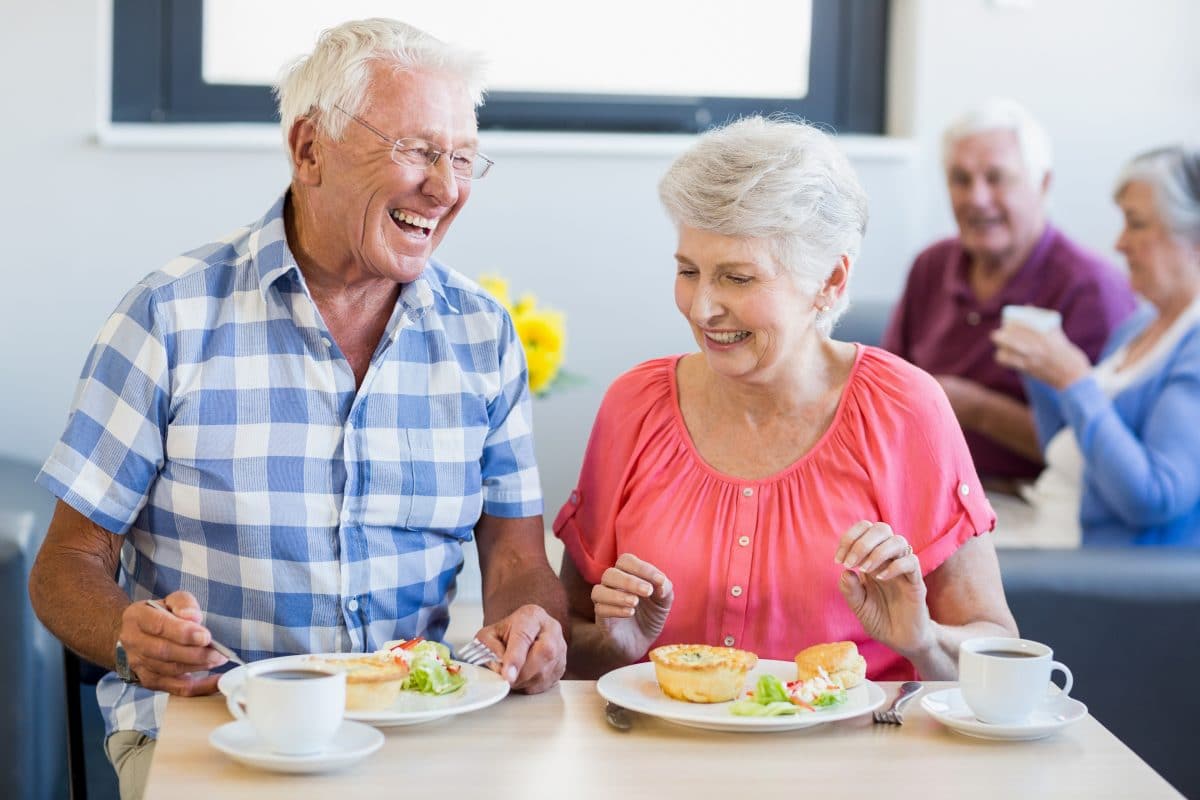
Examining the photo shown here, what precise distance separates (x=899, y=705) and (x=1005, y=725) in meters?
0.11

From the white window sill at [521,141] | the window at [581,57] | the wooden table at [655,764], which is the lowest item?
the wooden table at [655,764]

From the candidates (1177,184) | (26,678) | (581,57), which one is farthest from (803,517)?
(581,57)

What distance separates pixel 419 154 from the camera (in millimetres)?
1688

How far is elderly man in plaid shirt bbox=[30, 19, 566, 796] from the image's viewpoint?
161 cm

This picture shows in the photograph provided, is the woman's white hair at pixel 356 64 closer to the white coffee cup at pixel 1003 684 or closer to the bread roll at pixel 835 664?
the bread roll at pixel 835 664

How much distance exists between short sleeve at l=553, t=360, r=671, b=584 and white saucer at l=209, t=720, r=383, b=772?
57cm

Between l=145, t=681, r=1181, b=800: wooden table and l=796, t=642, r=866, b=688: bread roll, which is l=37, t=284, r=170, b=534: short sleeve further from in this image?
l=796, t=642, r=866, b=688: bread roll

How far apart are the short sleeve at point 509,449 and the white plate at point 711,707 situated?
0.38 metres

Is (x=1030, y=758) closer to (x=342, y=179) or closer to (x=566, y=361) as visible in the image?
(x=342, y=179)

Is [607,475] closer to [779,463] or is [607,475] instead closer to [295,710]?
[779,463]

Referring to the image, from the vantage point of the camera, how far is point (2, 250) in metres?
3.19

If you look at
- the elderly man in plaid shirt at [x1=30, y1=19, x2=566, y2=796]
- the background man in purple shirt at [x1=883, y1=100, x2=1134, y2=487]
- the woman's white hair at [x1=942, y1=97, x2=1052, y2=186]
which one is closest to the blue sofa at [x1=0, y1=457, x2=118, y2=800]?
the elderly man in plaid shirt at [x1=30, y1=19, x2=566, y2=796]

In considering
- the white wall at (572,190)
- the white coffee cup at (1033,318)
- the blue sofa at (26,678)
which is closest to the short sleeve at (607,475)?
the blue sofa at (26,678)

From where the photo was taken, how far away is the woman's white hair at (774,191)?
1.68 m
